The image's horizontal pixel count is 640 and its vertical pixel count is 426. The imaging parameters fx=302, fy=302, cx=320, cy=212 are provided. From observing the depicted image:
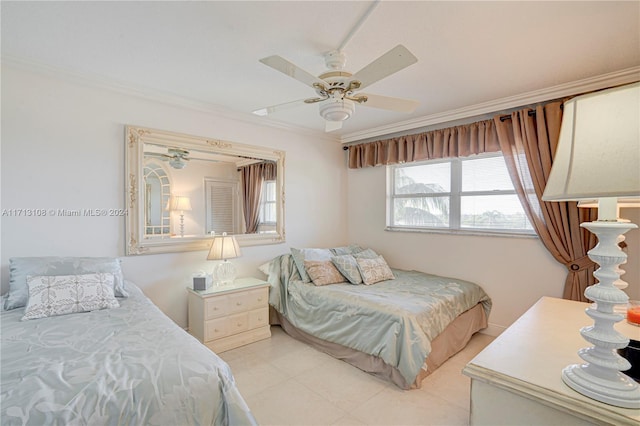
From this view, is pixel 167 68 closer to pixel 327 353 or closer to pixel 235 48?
pixel 235 48

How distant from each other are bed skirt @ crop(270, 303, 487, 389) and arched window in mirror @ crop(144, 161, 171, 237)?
1.62 metres

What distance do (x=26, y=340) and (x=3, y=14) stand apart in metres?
1.80

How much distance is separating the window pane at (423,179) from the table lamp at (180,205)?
2.67m

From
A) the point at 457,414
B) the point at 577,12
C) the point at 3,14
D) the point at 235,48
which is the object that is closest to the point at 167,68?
the point at 235,48

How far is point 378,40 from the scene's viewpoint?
1.96 metres

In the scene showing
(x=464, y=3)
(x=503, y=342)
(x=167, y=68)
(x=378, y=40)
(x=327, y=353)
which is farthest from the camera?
(x=327, y=353)

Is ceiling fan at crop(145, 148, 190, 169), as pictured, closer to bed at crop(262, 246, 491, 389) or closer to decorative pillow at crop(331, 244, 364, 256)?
bed at crop(262, 246, 491, 389)

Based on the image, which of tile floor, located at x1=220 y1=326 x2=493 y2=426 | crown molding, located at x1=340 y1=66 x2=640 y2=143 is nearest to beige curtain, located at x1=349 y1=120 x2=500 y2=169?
crown molding, located at x1=340 y1=66 x2=640 y2=143

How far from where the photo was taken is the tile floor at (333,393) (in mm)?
1955

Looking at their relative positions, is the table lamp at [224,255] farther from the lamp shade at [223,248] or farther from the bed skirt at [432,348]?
the bed skirt at [432,348]

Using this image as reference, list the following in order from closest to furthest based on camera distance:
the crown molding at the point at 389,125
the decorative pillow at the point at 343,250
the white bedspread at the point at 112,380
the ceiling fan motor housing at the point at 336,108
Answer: the white bedspread at the point at 112,380 → the ceiling fan motor housing at the point at 336,108 → the crown molding at the point at 389,125 → the decorative pillow at the point at 343,250

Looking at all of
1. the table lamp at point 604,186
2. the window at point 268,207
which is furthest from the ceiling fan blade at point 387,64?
the window at point 268,207

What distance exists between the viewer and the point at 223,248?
303 cm

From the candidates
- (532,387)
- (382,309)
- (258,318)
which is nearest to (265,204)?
(258,318)
